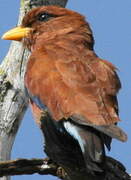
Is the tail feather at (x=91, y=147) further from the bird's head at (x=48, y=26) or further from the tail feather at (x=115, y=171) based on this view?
the bird's head at (x=48, y=26)

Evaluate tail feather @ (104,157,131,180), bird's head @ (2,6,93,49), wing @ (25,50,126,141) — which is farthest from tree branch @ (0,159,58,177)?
bird's head @ (2,6,93,49)

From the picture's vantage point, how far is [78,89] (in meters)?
7.12

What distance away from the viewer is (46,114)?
702 cm

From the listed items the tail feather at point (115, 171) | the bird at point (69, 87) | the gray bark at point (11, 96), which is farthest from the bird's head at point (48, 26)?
the tail feather at point (115, 171)

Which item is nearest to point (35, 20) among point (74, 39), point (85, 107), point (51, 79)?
point (74, 39)

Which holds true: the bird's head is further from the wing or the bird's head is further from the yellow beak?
the wing

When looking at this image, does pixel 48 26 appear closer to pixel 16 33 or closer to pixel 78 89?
pixel 16 33

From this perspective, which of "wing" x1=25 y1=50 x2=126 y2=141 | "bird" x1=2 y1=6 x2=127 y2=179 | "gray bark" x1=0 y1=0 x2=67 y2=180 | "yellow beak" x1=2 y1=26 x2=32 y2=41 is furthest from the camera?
"yellow beak" x1=2 y1=26 x2=32 y2=41

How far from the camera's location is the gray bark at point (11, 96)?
27.2 feet

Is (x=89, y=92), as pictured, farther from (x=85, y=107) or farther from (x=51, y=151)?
(x=51, y=151)

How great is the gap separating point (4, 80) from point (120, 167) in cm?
228

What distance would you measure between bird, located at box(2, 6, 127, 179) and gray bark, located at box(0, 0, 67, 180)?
0.20 m

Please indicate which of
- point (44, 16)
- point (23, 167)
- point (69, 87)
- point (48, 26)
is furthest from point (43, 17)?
point (23, 167)

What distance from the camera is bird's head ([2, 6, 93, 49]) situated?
354 inches
